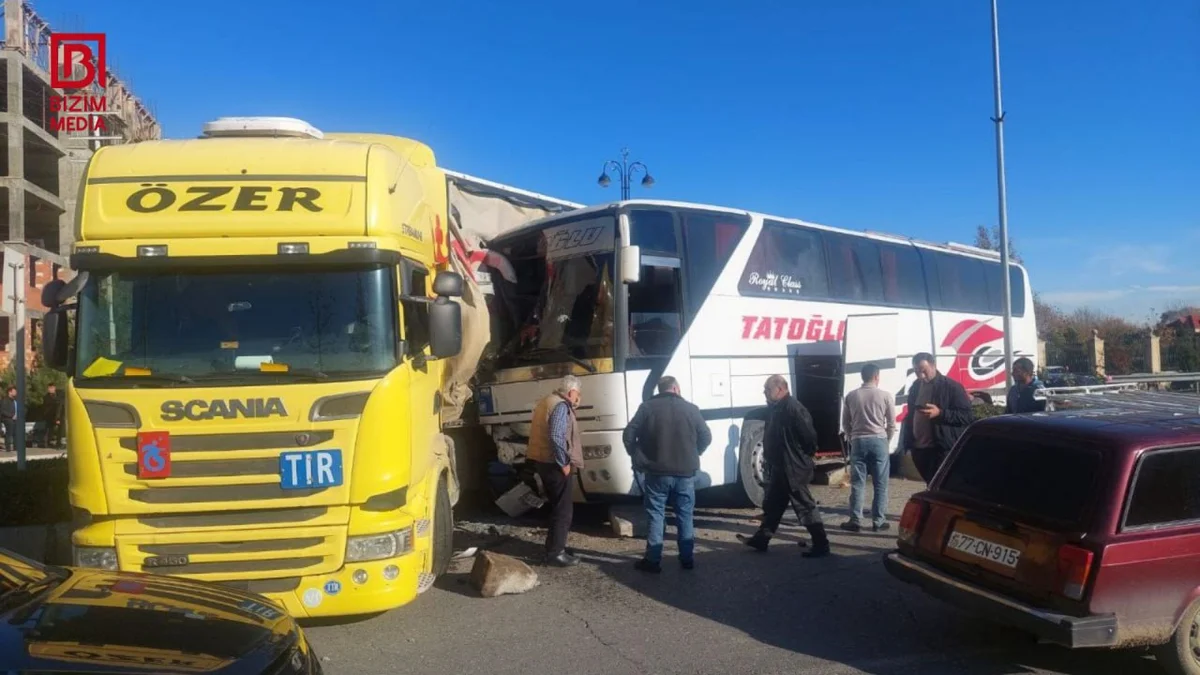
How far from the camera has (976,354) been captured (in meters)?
15.2

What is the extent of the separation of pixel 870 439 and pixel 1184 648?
4279mm

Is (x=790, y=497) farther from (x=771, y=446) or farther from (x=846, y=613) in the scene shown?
(x=846, y=613)

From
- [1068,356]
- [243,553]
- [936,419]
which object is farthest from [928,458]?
[1068,356]

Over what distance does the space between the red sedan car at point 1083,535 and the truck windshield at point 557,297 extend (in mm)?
4394

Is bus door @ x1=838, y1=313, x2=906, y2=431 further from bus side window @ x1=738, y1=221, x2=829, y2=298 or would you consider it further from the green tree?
the green tree

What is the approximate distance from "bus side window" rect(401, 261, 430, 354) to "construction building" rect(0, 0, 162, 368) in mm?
35388

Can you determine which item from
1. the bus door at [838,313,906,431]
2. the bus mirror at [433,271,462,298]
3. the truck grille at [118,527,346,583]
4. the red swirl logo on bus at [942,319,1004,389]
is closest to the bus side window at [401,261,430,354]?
the bus mirror at [433,271,462,298]

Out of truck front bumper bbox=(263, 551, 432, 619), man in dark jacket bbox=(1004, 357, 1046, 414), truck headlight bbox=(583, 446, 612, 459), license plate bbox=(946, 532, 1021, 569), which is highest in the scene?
man in dark jacket bbox=(1004, 357, 1046, 414)

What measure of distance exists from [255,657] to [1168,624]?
5006mm

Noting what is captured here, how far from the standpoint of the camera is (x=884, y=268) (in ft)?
44.1

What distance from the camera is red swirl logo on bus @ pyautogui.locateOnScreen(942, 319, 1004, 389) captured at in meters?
14.6

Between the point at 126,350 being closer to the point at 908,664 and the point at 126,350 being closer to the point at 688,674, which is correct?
the point at 688,674

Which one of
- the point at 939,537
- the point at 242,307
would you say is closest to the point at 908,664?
the point at 939,537

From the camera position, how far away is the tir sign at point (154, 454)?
556cm
